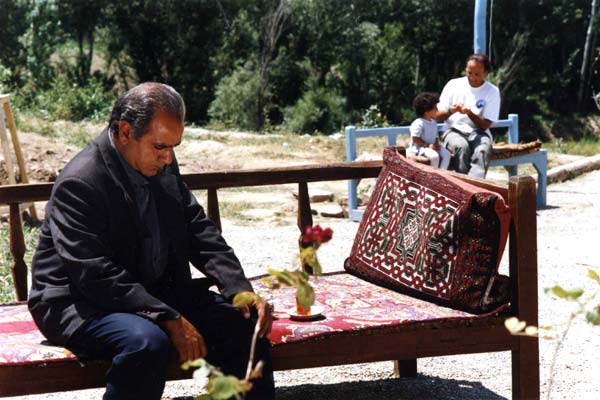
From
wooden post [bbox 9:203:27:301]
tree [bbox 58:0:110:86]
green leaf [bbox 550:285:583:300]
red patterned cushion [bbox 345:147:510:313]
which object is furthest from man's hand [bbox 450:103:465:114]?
tree [bbox 58:0:110:86]

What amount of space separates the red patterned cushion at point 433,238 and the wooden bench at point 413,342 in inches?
2.9

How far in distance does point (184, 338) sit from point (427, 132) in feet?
19.5

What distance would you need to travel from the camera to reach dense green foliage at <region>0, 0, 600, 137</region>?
23734mm

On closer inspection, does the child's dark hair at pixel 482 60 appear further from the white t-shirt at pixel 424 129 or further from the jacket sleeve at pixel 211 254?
the jacket sleeve at pixel 211 254

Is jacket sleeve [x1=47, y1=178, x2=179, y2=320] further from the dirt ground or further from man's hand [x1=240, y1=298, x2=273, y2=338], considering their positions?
the dirt ground

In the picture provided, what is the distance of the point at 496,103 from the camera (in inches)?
359

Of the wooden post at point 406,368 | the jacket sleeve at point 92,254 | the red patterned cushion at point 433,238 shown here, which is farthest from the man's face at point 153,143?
the wooden post at point 406,368

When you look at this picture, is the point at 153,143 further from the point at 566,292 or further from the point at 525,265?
the point at 566,292

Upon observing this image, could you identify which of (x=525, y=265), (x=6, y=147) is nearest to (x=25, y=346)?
(x=525, y=265)

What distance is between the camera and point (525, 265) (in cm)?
374

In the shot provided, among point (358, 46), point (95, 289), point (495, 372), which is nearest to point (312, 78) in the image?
point (358, 46)

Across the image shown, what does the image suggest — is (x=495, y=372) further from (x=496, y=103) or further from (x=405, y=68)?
(x=405, y=68)

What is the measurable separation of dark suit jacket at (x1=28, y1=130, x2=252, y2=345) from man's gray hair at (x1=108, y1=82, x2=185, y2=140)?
145 millimetres

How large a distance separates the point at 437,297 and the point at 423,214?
33 centimetres
